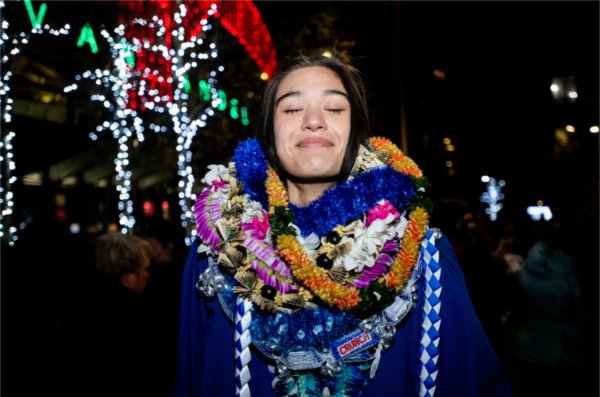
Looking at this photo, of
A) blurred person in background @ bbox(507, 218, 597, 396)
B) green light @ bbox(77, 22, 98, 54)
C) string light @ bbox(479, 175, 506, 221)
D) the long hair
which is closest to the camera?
the long hair

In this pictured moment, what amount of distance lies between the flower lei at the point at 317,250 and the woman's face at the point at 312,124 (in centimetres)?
13

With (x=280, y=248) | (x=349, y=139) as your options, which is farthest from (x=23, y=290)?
(x=349, y=139)

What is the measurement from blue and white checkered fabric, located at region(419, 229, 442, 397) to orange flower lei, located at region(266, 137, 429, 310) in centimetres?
7

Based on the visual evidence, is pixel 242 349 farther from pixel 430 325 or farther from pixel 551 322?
pixel 551 322

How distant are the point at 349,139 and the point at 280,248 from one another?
491 mm

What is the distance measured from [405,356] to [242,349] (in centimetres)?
58

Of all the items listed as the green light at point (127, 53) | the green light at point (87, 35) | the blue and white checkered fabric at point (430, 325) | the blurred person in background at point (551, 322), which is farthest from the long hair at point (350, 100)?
the green light at point (127, 53)

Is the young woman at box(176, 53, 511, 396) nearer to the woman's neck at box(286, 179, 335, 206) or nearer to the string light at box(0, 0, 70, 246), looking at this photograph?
the woman's neck at box(286, 179, 335, 206)

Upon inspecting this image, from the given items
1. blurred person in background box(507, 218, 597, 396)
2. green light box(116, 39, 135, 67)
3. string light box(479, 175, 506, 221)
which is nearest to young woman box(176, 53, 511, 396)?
blurred person in background box(507, 218, 597, 396)

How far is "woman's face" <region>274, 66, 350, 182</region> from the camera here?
1.72 m

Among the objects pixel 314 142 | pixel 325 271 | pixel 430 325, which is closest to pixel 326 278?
pixel 325 271

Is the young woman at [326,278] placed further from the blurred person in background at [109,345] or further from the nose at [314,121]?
the blurred person in background at [109,345]

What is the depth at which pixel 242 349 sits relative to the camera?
165cm

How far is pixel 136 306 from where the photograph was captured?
2879 millimetres
